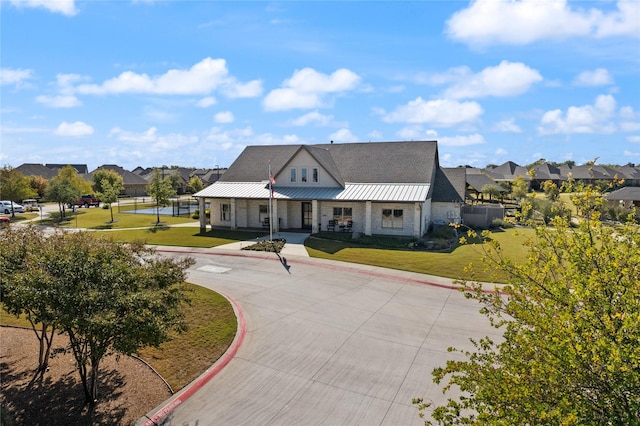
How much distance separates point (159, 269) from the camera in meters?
9.93

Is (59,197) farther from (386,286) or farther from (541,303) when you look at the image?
(541,303)

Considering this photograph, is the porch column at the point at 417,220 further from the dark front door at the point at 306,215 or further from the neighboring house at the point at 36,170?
the neighboring house at the point at 36,170

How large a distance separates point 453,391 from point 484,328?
15.4ft

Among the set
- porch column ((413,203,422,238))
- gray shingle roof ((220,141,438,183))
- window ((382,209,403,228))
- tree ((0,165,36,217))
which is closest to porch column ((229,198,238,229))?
gray shingle roof ((220,141,438,183))

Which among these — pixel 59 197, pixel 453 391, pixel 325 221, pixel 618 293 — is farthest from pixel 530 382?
pixel 59 197

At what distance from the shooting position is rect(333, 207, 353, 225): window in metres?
32.6

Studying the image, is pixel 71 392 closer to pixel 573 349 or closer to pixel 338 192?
pixel 573 349

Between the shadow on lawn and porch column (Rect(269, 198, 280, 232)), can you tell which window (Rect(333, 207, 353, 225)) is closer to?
porch column (Rect(269, 198, 280, 232))

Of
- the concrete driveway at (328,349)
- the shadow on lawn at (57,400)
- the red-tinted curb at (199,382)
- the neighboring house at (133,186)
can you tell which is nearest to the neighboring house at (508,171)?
the neighboring house at (133,186)

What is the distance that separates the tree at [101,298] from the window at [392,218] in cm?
2319

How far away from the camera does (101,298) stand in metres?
7.96

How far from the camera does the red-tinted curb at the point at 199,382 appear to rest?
8.88m

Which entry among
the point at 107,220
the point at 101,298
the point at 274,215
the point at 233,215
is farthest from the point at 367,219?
the point at 107,220

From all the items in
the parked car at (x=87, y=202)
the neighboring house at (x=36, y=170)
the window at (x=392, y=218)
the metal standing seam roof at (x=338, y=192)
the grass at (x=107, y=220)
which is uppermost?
the neighboring house at (x=36, y=170)
